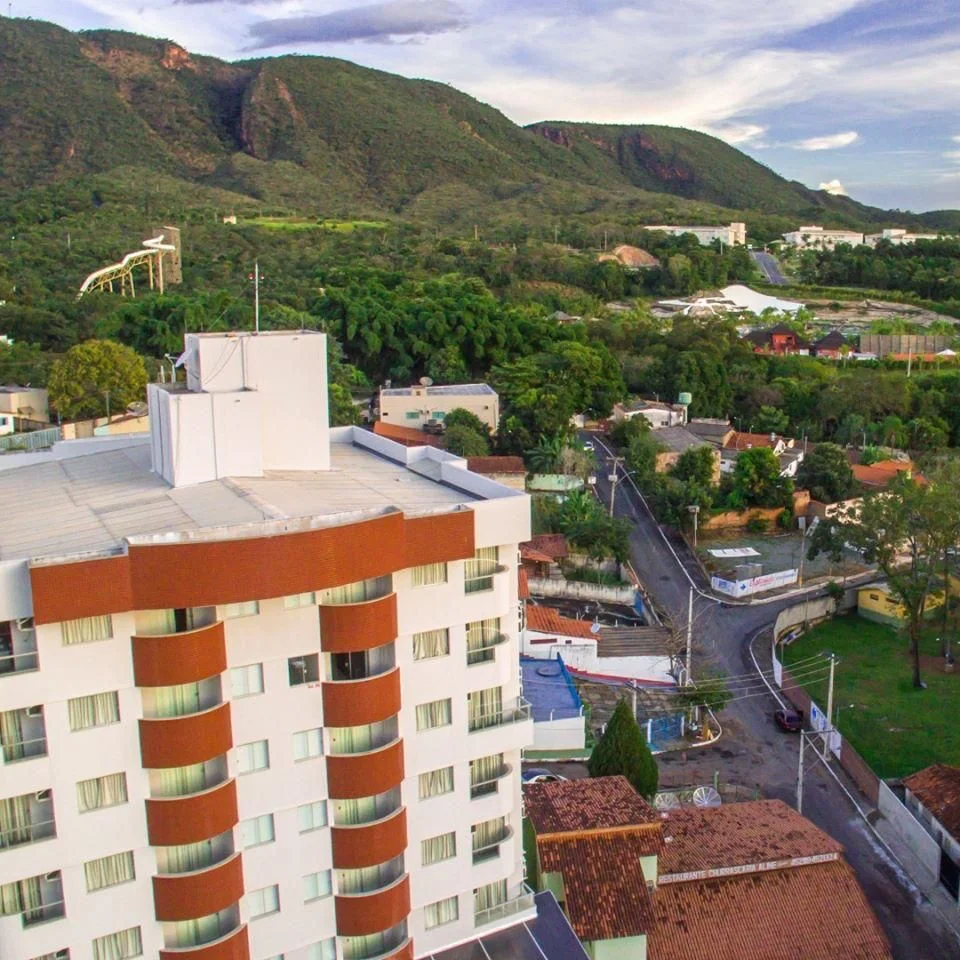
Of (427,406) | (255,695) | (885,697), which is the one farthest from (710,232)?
(255,695)

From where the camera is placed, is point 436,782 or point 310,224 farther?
point 310,224

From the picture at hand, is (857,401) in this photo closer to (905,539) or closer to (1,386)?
(905,539)

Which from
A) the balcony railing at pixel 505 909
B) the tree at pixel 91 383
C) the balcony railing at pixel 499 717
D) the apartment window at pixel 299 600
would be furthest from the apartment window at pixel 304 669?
the tree at pixel 91 383

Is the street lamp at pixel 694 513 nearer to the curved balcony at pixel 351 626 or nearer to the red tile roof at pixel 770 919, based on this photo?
the red tile roof at pixel 770 919

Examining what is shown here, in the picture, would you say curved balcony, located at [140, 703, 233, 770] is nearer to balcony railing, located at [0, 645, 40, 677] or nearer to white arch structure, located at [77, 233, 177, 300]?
balcony railing, located at [0, 645, 40, 677]

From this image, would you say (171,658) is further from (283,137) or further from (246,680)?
(283,137)
